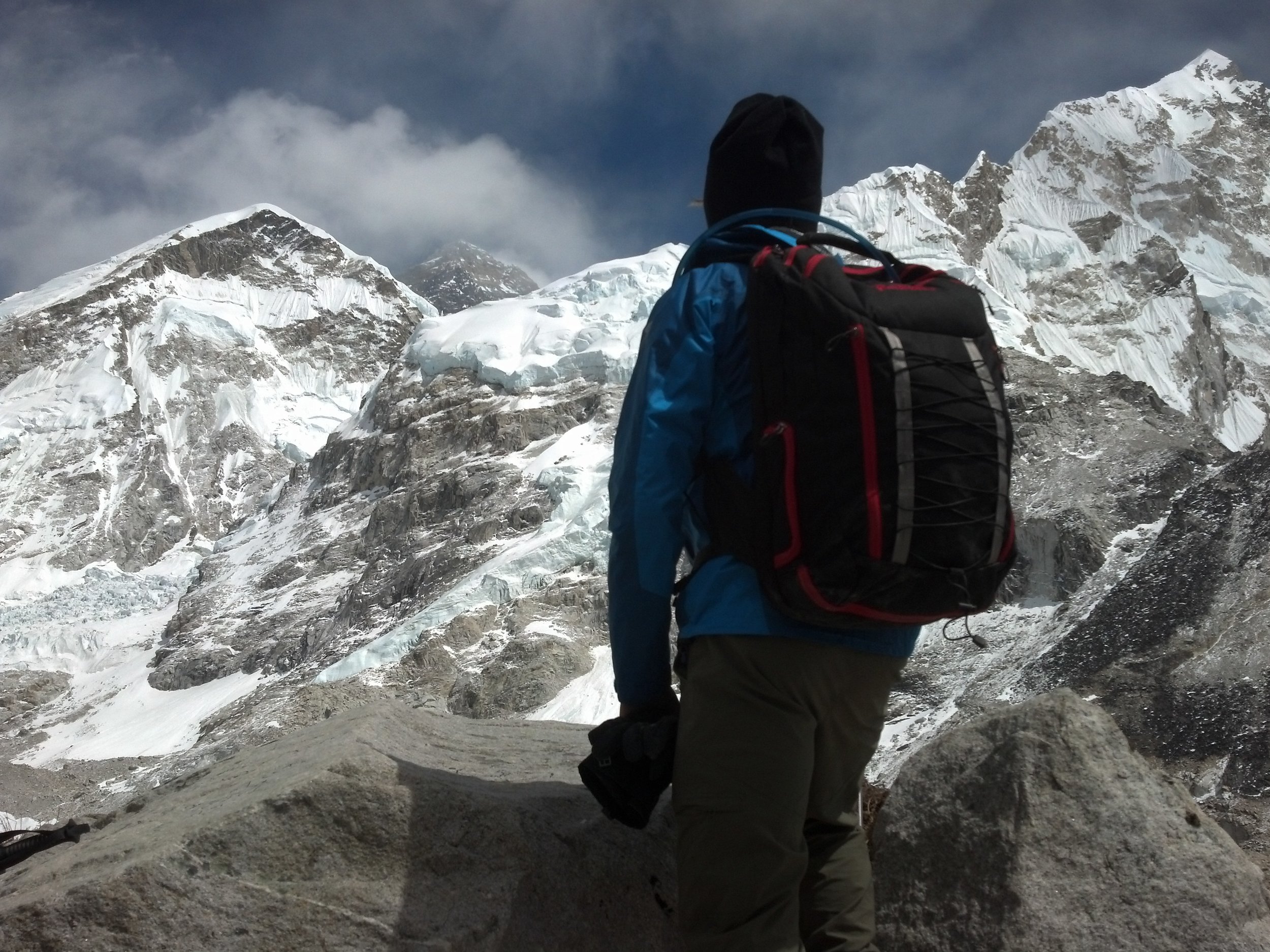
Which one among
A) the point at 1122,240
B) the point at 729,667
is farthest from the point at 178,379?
the point at 729,667

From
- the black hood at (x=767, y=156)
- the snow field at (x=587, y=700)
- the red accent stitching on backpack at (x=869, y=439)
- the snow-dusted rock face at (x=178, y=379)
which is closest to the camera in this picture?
the red accent stitching on backpack at (x=869, y=439)

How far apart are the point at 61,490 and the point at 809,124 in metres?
120

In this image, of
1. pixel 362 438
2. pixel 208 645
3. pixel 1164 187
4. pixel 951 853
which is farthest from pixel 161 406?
pixel 951 853

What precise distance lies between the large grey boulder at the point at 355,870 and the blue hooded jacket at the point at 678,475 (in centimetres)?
86

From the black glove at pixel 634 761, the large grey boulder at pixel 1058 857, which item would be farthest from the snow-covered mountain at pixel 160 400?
the black glove at pixel 634 761

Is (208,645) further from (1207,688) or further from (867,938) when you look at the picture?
(867,938)

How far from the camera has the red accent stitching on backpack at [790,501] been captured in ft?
8.91

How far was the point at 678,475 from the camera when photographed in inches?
117

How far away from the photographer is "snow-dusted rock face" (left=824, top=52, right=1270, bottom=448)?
87.6 m

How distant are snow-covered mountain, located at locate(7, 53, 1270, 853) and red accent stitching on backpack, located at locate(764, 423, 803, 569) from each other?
433 cm

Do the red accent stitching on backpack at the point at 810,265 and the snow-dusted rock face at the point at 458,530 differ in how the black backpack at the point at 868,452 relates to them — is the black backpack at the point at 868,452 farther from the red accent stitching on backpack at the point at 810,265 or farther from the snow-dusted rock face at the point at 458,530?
the snow-dusted rock face at the point at 458,530

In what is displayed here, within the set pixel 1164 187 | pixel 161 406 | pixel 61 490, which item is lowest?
pixel 61 490

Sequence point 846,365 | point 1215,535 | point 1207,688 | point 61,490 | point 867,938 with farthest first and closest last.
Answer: point 61,490, point 1215,535, point 1207,688, point 867,938, point 846,365

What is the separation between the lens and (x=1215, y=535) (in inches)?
1305
